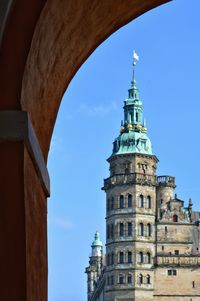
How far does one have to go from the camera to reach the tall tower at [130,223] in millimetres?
94688

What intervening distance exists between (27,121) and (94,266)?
128m

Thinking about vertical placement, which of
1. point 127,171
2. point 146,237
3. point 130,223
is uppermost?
point 127,171

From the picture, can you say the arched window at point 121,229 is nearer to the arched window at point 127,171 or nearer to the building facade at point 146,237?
the building facade at point 146,237

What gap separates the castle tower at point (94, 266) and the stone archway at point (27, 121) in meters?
119

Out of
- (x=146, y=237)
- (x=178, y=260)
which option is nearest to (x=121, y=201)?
(x=146, y=237)

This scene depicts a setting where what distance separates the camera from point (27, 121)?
224 inches

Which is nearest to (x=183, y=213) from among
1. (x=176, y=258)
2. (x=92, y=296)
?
(x=176, y=258)

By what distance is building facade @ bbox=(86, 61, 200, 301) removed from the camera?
95.1m

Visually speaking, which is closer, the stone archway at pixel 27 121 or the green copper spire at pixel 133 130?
the stone archway at pixel 27 121

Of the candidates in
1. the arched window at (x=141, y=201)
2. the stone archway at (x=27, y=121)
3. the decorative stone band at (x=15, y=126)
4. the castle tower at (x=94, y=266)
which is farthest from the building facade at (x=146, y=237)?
the decorative stone band at (x=15, y=126)

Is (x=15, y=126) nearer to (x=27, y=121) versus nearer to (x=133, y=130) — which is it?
(x=27, y=121)

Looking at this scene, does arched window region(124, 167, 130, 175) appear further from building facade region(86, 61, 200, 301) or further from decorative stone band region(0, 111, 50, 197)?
decorative stone band region(0, 111, 50, 197)

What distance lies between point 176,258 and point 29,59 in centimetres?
8997

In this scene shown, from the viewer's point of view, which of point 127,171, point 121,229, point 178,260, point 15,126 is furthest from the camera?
point 127,171
